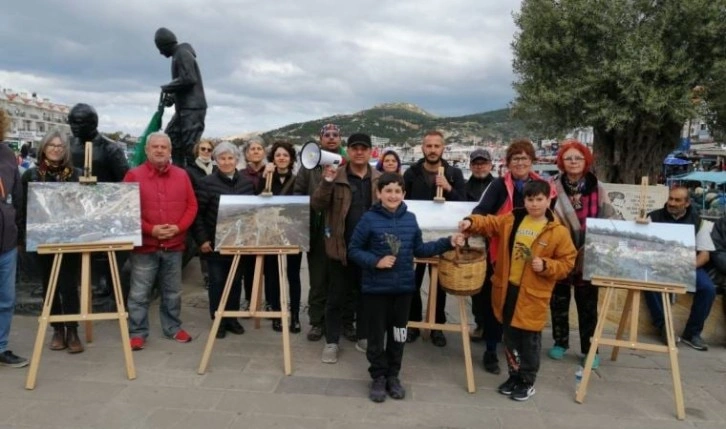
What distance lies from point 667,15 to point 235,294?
1606 cm

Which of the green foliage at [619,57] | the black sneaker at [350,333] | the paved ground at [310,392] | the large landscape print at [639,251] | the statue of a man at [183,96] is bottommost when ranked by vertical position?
the paved ground at [310,392]

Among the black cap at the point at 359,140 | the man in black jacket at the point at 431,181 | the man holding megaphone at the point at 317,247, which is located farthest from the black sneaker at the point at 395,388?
the black cap at the point at 359,140

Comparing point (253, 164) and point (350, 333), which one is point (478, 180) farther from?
point (253, 164)

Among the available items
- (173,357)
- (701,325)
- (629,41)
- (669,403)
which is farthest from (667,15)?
(173,357)

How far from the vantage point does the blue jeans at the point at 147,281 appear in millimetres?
4406

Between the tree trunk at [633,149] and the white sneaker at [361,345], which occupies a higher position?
the tree trunk at [633,149]

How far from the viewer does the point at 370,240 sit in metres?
3.53

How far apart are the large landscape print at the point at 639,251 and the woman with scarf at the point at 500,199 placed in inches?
19.5

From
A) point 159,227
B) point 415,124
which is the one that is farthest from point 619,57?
point 415,124

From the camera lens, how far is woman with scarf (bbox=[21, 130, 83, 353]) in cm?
409

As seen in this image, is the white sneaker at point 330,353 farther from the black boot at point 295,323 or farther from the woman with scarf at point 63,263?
the woman with scarf at point 63,263

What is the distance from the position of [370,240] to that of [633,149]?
18430mm

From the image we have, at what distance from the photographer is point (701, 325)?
5.04m

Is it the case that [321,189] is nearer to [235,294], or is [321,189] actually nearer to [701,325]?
[235,294]
